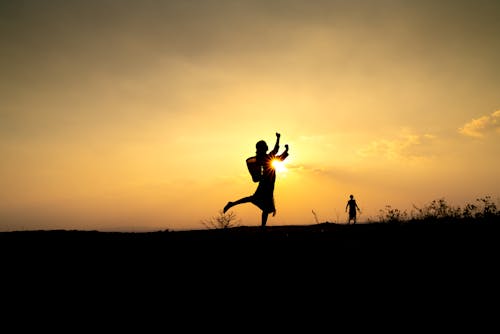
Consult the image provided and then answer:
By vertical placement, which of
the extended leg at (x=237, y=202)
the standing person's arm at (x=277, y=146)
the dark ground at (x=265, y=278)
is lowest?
the dark ground at (x=265, y=278)

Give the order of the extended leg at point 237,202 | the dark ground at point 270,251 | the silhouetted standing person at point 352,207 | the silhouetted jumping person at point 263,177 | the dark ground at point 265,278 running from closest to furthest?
the dark ground at point 265,278, the dark ground at point 270,251, the silhouetted jumping person at point 263,177, the extended leg at point 237,202, the silhouetted standing person at point 352,207

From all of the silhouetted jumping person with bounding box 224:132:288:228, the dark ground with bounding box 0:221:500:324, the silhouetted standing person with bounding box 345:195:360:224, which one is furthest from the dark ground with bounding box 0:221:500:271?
the silhouetted standing person with bounding box 345:195:360:224

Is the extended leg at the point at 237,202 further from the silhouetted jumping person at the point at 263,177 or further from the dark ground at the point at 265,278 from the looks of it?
the dark ground at the point at 265,278

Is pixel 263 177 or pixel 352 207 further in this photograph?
pixel 352 207

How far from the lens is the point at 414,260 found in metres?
4.12

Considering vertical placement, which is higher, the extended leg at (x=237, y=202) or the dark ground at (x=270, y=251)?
the extended leg at (x=237, y=202)

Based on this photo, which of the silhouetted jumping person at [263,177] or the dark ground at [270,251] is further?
the silhouetted jumping person at [263,177]

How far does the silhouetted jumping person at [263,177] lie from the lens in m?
9.05

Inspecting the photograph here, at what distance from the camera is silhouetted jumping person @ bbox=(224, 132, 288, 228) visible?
905cm

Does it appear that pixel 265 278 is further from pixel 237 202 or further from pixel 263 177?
pixel 237 202

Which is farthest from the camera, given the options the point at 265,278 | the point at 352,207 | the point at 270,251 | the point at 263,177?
the point at 352,207

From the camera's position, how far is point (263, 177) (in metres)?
9.26

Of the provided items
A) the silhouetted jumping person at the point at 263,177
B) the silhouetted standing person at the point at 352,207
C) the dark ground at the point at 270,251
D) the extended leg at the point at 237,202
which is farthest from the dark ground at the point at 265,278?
the silhouetted standing person at the point at 352,207

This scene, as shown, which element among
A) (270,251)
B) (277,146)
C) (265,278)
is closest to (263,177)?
(277,146)
